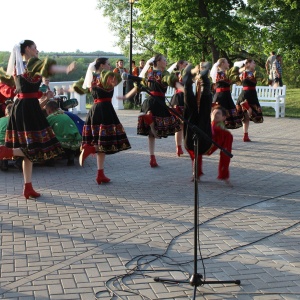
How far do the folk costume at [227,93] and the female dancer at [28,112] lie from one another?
445 cm

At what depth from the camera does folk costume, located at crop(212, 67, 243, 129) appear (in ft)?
35.3

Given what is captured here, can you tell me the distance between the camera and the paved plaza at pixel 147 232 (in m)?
4.49

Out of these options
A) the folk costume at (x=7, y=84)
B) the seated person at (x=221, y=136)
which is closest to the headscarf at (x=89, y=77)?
the folk costume at (x=7, y=84)

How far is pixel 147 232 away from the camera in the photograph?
588 cm

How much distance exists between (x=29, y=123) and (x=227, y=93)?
4.97 metres

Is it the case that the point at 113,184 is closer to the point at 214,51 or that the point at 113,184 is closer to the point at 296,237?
the point at 296,237

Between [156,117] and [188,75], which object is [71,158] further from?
[188,75]

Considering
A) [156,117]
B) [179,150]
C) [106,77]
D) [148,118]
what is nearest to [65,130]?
[148,118]

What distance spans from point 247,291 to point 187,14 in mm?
21467

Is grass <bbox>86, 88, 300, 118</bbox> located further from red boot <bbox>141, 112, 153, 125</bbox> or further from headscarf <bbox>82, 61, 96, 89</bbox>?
headscarf <bbox>82, 61, 96, 89</bbox>

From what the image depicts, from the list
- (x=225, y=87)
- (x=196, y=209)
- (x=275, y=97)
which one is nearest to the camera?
(x=196, y=209)

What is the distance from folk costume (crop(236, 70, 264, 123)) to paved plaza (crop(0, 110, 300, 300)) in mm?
2224

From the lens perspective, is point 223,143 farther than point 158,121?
No

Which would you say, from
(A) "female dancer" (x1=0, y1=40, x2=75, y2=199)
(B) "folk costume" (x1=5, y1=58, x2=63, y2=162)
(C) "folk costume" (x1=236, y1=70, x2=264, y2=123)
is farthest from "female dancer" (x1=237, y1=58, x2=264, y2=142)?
(B) "folk costume" (x1=5, y1=58, x2=63, y2=162)
